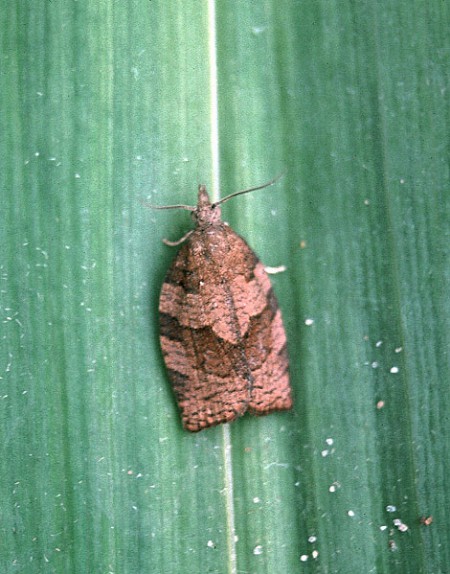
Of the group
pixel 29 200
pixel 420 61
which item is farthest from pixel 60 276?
pixel 420 61

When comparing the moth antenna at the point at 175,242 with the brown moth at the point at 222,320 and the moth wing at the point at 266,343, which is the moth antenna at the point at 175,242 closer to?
the brown moth at the point at 222,320

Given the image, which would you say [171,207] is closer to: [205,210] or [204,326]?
[205,210]

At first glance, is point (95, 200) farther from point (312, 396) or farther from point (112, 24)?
point (312, 396)

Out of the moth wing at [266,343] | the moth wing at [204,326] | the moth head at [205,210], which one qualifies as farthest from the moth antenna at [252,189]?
the moth wing at [266,343]

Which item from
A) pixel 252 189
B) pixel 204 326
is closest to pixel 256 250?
pixel 252 189

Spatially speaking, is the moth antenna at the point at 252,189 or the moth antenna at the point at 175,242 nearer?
the moth antenna at the point at 252,189

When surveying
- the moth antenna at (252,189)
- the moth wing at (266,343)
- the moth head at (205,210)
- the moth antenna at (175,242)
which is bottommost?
the moth wing at (266,343)

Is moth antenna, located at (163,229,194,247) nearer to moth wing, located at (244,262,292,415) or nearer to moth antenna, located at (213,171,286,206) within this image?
moth antenna, located at (213,171,286,206)
